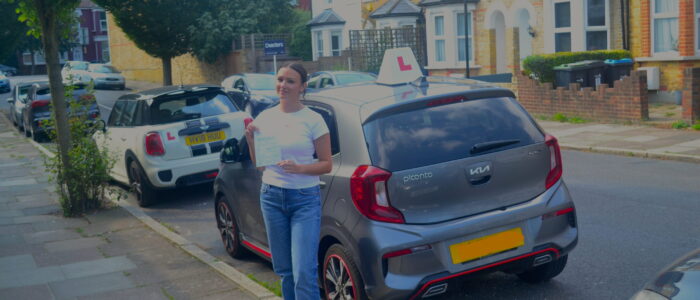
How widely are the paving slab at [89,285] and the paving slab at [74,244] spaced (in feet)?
4.81

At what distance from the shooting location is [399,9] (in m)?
32.8

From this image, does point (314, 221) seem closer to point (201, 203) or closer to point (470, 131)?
point (470, 131)

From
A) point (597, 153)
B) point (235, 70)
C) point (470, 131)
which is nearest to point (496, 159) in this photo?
point (470, 131)

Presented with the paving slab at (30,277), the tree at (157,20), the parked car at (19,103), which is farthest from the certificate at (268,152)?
the tree at (157,20)

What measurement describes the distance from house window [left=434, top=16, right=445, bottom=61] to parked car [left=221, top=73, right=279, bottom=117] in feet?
32.0

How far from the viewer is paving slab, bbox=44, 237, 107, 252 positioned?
27.7ft

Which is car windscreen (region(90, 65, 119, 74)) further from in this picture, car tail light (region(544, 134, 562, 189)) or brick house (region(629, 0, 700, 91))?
car tail light (region(544, 134, 562, 189))

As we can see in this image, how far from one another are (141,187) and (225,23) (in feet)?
86.1

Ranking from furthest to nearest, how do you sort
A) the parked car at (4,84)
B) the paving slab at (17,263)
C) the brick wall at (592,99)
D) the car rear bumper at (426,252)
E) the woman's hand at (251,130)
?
the parked car at (4,84) < the brick wall at (592,99) < the paving slab at (17,263) < the car rear bumper at (426,252) < the woman's hand at (251,130)

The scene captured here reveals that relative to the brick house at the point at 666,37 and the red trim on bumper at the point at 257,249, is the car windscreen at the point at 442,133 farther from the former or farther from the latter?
the brick house at the point at 666,37

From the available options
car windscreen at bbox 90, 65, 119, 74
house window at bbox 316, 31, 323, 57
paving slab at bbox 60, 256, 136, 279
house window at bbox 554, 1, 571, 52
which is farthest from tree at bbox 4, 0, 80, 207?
car windscreen at bbox 90, 65, 119, 74

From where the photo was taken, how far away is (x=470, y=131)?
212 inches

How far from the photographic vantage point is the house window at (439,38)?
29703mm

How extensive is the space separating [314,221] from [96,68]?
42912 millimetres
